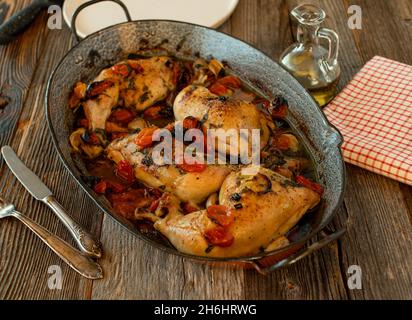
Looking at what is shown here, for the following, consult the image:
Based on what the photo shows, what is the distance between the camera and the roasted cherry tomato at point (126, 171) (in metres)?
2.23

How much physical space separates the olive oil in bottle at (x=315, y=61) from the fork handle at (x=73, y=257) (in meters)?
1.32

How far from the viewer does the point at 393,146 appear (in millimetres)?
2408

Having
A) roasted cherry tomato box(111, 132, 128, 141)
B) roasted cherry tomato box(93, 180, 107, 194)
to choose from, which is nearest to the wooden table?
roasted cherry tomato box(93, 180, 107, 194)

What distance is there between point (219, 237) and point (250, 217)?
14cm

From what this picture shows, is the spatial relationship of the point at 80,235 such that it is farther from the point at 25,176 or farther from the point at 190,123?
the point at 190,123

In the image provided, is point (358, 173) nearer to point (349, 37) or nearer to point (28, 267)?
point (349, 37)

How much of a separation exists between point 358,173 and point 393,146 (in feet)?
0.67

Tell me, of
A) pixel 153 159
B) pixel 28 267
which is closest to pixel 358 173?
pixel 153 159

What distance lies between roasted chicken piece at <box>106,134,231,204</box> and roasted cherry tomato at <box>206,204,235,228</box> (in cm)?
18

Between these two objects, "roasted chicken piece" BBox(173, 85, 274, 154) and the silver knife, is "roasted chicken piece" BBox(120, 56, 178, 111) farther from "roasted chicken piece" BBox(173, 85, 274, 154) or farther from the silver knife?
the silver knife

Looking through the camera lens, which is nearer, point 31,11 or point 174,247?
point 174,247

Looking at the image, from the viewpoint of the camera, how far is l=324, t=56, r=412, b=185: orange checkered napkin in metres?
2.34

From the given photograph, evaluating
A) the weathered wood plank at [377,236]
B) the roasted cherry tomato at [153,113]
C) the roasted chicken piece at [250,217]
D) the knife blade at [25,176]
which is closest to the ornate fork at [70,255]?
the knife blade at [25,176]
